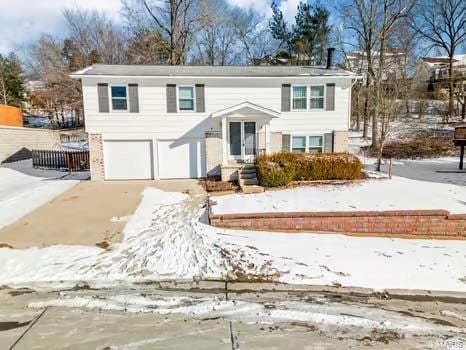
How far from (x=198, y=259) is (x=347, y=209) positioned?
4815 mm

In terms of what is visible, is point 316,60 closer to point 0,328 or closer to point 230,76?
point 230,76

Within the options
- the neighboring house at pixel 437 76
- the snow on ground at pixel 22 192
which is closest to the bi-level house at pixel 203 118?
the snow on ground at pixel 22 192

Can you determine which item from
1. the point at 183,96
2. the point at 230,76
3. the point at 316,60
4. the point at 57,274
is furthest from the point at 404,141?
the point at 57,274

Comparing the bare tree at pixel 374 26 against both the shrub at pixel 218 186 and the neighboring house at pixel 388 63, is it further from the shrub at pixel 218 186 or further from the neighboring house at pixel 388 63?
the shrub at pixel 218 186

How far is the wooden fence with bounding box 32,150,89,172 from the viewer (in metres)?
17.1

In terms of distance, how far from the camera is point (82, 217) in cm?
884

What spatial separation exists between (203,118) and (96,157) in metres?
5.19

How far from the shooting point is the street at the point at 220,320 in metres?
3.54

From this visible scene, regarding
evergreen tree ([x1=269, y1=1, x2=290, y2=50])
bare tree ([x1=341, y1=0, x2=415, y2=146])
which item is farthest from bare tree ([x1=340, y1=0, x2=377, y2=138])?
evergreen tree ([x1=269, y1=1, x2=290, y2=50])

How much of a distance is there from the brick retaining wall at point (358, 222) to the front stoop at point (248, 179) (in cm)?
372

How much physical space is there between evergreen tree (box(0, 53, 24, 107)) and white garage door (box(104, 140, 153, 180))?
2919 cm

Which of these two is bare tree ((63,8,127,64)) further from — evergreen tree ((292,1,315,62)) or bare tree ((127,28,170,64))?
evergreen tree ((292,1,315,62))

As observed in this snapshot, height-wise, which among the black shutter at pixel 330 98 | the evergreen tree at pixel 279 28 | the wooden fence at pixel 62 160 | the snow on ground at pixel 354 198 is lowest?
the snow on ground at pixel 354 198

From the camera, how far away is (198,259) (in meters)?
5.99
